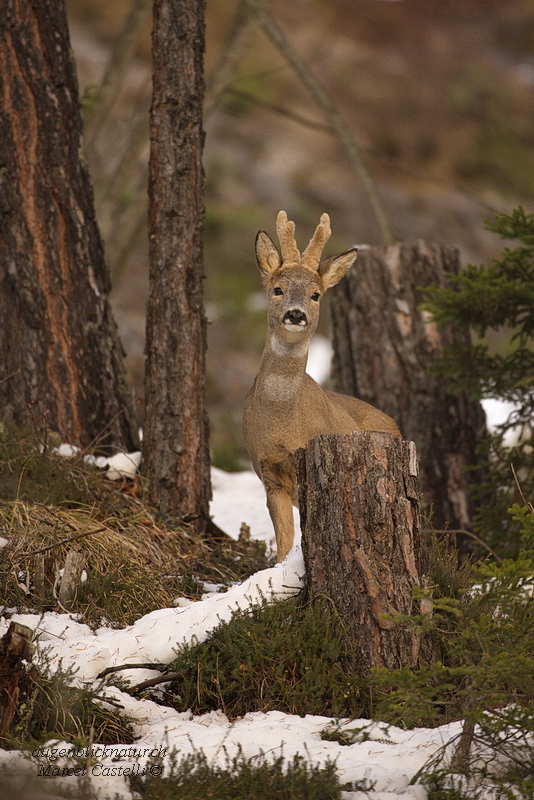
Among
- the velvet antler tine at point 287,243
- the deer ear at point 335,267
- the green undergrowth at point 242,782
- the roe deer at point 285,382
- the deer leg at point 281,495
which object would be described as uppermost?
the velvet antler tine at point 287,243

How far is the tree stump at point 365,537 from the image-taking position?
536 cm

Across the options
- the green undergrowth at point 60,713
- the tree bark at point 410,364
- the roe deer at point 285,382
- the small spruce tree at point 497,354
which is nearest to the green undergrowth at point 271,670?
the green undergrowth at point 60,713

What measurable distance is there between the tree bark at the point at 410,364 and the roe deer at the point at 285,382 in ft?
8.53

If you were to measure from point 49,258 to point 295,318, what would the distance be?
7.48 ft

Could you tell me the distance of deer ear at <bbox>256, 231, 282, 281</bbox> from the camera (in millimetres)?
7048

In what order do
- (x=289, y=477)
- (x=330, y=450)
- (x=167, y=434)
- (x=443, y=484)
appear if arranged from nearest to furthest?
1. (x=330, y=450)
2. (x=289, y=477)
3. (x=167, y=434)
4. (x=443, y=484)

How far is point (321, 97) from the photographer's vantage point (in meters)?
11.9

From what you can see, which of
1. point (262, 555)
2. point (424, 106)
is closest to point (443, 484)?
point (262, 555)

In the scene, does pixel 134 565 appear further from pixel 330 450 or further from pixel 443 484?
pixel 443 484

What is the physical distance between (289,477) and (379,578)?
1594 mm

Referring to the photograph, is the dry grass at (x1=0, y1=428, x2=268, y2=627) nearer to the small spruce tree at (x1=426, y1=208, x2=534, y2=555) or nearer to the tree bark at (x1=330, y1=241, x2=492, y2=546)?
the small spruce tree at (x1=426, y1=208, x2=534, y2=555)

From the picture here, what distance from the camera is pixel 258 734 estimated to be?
15.9 feet

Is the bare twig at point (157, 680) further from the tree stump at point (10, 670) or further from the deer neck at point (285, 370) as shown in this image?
the deer neck at point (285, 370)

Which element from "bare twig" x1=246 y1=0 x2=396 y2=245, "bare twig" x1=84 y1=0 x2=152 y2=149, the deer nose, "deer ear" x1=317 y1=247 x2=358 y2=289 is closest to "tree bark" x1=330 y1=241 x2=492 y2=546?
"bare twig" x1=246 y1=0 x2=396 y2=245
